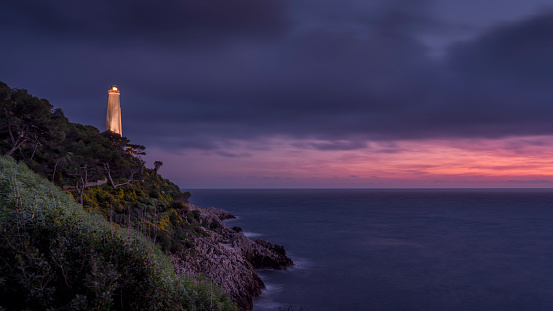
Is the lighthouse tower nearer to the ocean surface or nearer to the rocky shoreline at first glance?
the ocean surface

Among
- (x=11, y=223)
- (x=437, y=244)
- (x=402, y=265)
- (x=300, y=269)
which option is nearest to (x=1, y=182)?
(x=11, y=223)

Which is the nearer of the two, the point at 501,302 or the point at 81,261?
the point at 81,261

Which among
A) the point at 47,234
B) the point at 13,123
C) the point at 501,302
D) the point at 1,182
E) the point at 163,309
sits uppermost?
the point at 13,123

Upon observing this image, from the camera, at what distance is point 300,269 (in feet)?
129

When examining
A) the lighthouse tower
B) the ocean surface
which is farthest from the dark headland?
the lighthouse tower

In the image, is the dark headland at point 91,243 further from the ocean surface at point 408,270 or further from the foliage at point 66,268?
the ocean surface at point 408,270

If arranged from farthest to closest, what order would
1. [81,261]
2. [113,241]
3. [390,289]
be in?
1. [390,289]
2. [113,241]
3. [81,261]

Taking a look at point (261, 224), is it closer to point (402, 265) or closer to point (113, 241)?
point (402, 265)

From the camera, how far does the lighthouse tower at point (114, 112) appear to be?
6162 cm

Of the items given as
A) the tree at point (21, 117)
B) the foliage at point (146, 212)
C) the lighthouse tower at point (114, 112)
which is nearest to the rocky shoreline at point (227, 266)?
the foliage at point (146, 212)

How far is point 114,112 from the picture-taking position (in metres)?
62.3

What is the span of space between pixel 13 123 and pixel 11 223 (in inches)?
550

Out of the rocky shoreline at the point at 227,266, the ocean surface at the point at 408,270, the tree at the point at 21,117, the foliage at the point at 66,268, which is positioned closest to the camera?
the foliage at the point at 66,268

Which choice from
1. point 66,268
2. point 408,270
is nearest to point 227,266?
point 66,268
